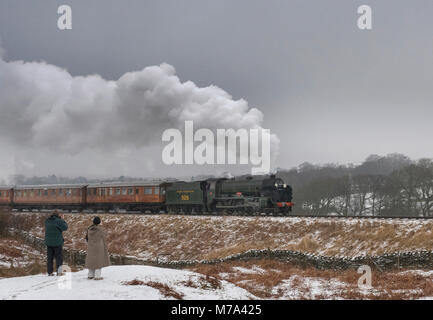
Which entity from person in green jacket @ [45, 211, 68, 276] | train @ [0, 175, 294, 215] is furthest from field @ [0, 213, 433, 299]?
train @ [0, 175, 294, 215]

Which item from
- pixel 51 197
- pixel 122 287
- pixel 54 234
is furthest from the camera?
pixel 51 197

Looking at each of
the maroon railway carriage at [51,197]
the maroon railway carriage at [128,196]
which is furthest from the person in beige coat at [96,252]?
the maroon railway carriage at [51,197]

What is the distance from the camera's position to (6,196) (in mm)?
52938

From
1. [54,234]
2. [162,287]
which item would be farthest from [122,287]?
[54,234]

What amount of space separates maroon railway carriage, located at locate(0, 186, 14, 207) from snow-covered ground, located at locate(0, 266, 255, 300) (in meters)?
44.7

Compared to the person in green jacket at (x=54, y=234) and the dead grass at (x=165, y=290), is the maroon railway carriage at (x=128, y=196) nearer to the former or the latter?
the person in green jacket at (x=54, y=234)

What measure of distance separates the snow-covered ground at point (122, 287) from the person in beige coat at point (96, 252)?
314 millimetres

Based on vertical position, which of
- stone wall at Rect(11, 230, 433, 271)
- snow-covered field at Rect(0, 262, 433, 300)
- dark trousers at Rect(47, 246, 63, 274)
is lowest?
stone wall at Rect(11, 230, 433, 271)

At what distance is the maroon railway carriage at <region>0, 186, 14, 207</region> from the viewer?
52.3m

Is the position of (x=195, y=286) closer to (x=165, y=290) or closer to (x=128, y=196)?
(x=165, y=290)

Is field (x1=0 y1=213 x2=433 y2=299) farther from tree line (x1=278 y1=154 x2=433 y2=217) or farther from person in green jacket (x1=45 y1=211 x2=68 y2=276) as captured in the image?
tree line (x1=278 y1=154 x2=433 y2=217)

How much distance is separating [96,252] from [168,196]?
27431 mm

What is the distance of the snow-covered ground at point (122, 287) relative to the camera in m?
9.42

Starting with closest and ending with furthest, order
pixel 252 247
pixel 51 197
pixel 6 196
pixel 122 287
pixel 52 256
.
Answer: pixel 122 287 < pixel 52 256 < pixel 252 247 < pixel 51 197 < pixel 6 196
